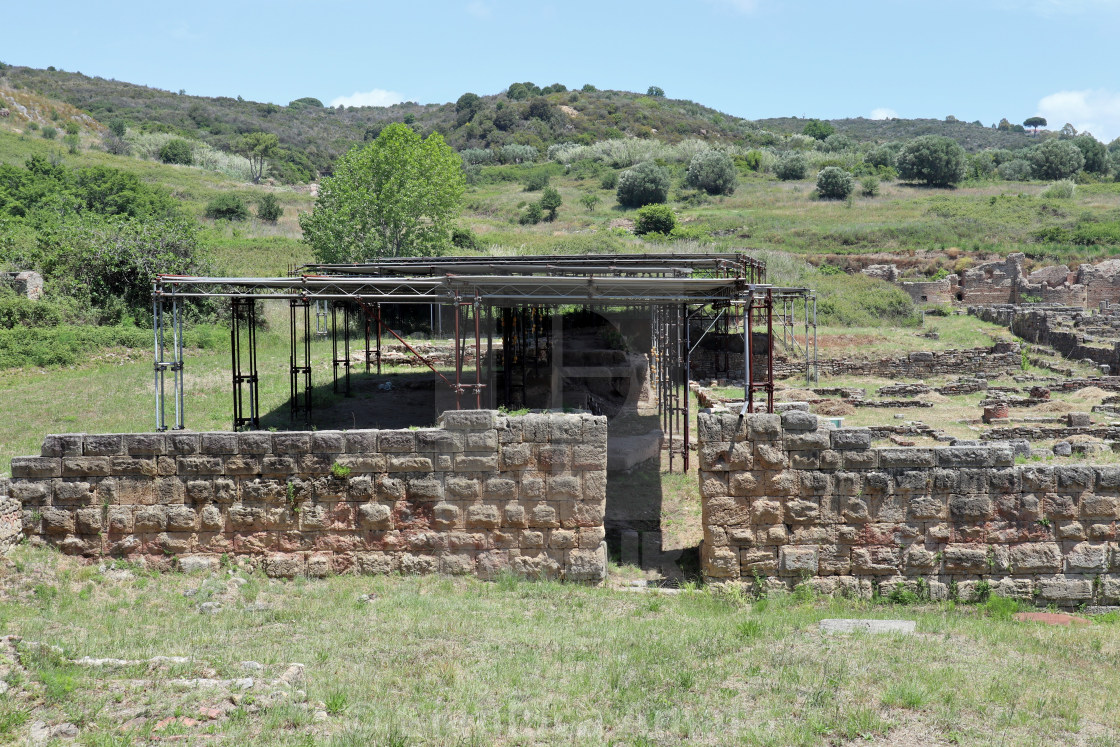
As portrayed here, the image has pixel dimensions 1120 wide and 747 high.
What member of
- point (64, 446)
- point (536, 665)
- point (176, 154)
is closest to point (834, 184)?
point (176, 154)

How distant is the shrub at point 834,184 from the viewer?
69750mm

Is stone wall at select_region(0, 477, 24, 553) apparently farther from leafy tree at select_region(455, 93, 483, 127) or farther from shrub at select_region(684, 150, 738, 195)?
leafy tree at select_region(455, 93, 483, 127)

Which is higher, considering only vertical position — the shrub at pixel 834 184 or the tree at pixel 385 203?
the shrub at pixel 834 184

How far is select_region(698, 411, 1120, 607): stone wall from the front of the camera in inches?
369

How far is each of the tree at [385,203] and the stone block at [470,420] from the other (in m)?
24.5

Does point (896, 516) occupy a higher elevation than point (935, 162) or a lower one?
lower

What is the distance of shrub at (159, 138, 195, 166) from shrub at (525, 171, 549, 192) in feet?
98.7

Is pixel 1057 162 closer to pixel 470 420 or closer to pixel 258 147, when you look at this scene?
pixel 258 147

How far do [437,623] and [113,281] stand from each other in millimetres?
24721

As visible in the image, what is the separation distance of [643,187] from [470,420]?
6018 cm

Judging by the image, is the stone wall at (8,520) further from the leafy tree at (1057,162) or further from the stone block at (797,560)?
the leafy tree at (1057,162)

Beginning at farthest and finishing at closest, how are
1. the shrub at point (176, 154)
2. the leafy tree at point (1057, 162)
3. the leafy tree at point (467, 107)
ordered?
the leafy tree at point (467, 107)
the leafy tree at point (1057, 162)
the shrub at point (176, 154)

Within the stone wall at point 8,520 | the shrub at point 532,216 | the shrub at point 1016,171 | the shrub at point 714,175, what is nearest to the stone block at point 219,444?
the stone wall at point 8,520

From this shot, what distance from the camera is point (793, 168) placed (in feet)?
268
